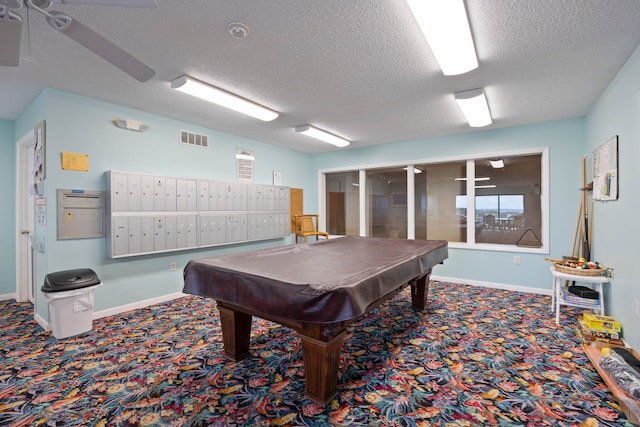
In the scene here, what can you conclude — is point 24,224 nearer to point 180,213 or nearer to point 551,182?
point 180,213

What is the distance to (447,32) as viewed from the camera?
6.25 feet

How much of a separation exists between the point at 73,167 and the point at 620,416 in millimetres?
4971

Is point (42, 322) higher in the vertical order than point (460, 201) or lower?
lower

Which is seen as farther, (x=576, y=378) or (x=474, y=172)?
(x=474, y=172)

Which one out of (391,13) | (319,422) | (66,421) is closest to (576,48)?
(391,13)

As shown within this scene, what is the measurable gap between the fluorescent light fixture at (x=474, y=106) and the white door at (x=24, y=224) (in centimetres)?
524

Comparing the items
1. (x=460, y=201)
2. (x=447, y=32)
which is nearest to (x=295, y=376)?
(x=447, y=32)

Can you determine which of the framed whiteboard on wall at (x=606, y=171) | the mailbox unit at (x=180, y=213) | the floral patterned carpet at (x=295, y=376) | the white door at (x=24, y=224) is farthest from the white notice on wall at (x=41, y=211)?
the framed whiteboard on wall at (x=606, y=171)

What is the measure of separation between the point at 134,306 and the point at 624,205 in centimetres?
523

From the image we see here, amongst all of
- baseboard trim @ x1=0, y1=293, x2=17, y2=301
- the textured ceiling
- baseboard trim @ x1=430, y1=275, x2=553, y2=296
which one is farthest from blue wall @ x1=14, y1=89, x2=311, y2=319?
baseboard trim @ x1=430, y1=275, x2=553, y2=296

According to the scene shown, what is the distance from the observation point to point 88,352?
98.0 inches

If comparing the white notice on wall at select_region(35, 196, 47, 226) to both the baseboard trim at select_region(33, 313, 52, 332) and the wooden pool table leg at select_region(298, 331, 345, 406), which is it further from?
the wooden pool table leg at select_region(298, 331, 345, 406)

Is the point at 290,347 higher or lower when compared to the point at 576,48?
lower

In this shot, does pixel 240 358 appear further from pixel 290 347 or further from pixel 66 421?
pixel 66 421
